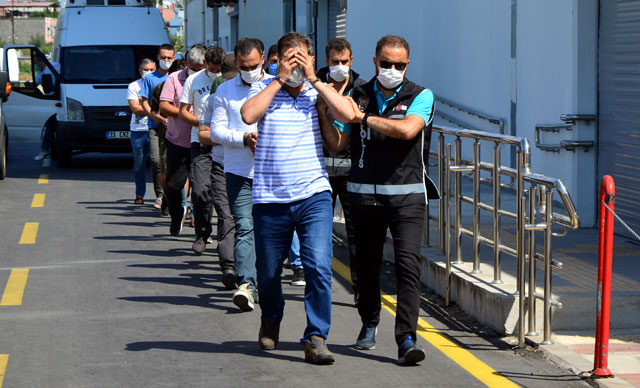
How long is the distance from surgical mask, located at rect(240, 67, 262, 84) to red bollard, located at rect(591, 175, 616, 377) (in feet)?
9.07

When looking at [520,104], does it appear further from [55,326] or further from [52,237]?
[55,326]

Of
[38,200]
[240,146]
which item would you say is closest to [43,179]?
[38,200]

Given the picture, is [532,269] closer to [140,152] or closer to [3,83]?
[140,152]

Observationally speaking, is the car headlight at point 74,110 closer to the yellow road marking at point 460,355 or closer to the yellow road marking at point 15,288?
the yellow road marking at point 15,288

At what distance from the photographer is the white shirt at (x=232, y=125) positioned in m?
7.75

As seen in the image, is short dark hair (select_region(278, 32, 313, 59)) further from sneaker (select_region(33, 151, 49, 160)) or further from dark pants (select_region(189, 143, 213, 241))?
sneaker (select_region(33, 151, 49, 160))

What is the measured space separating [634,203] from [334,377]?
5.04 meters

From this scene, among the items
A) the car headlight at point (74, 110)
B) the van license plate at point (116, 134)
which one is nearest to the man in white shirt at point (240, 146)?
the van license plate at point (116, 134)

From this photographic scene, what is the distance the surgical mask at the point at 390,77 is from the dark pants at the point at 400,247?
69cm

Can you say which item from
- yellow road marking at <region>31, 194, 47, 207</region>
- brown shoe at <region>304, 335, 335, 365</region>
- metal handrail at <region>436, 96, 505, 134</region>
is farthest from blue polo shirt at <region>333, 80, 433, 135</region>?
yellow road marking at <region>31, 194, 47, 207</region>

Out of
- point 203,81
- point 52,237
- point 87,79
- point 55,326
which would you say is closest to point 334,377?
point 55,326

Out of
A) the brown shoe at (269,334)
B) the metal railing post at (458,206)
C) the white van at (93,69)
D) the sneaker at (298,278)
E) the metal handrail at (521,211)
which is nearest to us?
the metal handrail at (521,211)

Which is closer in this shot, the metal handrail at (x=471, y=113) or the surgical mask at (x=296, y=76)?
the surgical mask at (x=296, y=76)

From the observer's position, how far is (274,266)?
6.43m
